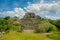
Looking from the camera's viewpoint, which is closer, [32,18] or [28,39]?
[28,39]

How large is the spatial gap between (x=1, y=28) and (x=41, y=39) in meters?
38.6

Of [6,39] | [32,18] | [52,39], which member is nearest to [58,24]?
[32,18]

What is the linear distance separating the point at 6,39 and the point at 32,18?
142 ft

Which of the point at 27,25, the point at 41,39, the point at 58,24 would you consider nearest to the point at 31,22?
the point at 27,25

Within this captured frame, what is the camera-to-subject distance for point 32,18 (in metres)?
79.7

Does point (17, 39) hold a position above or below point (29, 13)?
below

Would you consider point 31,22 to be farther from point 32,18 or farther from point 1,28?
point 1,28

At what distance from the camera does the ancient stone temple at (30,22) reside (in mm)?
75050

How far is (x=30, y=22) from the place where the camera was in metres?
77.3

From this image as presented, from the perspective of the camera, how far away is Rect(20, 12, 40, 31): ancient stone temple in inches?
2955

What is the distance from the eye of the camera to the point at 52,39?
3897 centimetres

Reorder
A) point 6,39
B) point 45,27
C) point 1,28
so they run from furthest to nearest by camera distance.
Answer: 1. point 1,28
2. point 45,27
3. point 6,39

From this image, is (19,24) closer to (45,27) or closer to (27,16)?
(27,16)

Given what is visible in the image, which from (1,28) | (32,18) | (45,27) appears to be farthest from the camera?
(32,18)
